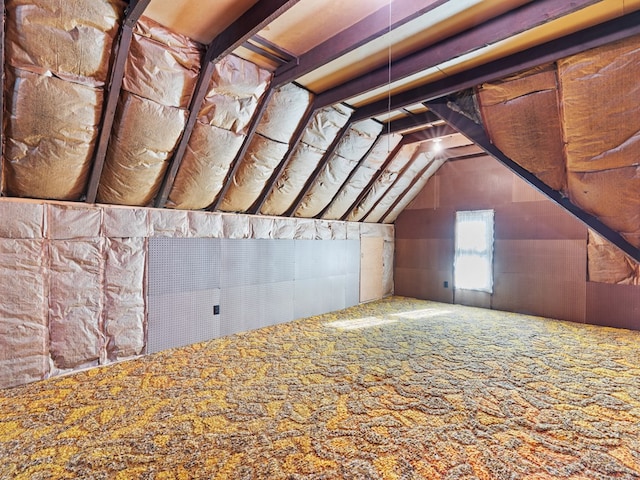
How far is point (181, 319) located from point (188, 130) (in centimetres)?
201

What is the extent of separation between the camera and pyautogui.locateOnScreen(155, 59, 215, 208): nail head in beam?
2521 millimetres

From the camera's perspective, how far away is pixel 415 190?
627 cm

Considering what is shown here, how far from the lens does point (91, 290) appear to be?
9.49ft

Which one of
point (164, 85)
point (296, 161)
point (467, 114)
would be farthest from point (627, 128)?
point (164, 85)

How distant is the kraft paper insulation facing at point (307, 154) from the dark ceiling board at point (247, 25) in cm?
121

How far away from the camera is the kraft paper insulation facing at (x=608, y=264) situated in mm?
4340

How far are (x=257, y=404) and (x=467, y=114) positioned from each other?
308cm

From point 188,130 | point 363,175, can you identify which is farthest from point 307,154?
point 188,130

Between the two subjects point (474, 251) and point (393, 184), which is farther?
point (474, 251)

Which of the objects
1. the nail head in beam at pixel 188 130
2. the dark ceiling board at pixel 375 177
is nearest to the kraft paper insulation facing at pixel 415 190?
the dark ceiling board at pixel 375 177

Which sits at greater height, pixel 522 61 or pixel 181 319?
pixel 522 61

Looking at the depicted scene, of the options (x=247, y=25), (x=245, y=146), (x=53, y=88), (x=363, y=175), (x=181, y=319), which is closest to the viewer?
(x=247, y=25)

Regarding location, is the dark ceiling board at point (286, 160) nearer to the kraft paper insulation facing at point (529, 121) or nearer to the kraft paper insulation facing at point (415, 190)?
the kraft paper insulation facing at point (529, 121)

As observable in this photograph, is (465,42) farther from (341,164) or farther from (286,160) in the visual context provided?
(341,164)
